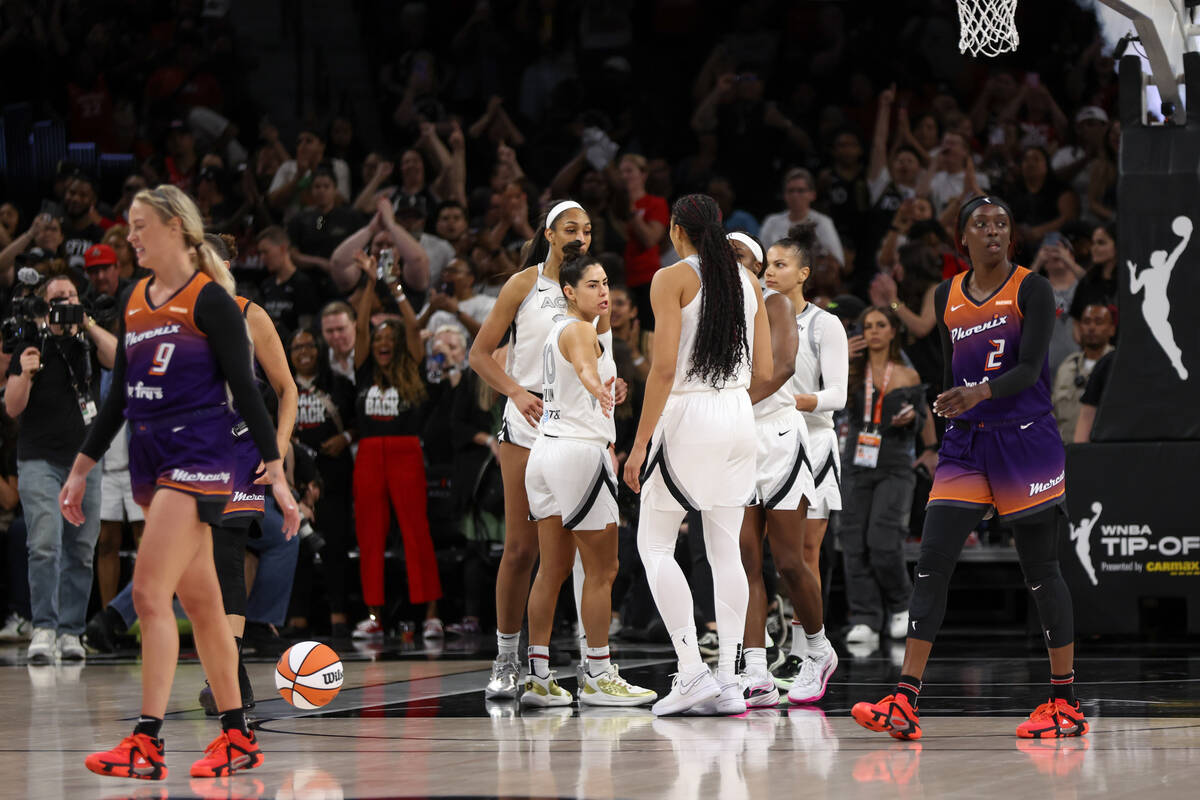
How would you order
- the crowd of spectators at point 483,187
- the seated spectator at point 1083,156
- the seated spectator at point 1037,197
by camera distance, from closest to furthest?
the crowd of spectators at point 483,187 < the seated spectator at point 1037,197 < the seated spectator at point 1083,156

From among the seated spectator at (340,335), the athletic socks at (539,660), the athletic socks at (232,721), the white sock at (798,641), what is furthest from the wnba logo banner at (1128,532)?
the athletic socks at (232,721)

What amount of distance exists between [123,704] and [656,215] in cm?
822

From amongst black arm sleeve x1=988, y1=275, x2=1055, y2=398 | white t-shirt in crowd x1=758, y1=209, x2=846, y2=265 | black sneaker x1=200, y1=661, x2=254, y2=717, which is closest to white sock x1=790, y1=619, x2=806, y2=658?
black arm sleeve x1=988, y1=275, x2=1055, y2=398

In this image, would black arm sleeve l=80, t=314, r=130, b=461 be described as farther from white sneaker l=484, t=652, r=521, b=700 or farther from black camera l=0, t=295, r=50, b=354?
black camera l=0, t=295, r=50, b=354

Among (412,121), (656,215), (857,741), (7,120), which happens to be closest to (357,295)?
(656,215)

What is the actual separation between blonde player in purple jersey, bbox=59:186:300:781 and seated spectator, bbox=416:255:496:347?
7111 mm

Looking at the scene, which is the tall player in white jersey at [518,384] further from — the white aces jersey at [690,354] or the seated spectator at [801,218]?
the seated spectator at [801,218]

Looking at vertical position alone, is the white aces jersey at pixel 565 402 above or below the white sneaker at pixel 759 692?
above

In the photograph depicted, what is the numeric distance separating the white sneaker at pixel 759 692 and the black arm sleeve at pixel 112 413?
322 centimetres

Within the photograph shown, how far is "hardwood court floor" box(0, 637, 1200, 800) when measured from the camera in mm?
5398

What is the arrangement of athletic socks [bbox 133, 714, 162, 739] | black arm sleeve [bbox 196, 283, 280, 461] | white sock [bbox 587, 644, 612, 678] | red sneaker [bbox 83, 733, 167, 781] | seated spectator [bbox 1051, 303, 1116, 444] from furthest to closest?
seated spectator [bbox 1051, 303, 1116, 444] → white sock [bbox 587, 644, 612, 678] → black arm sleeve [bbox 196, 283, 280, 461] → athletic socks [bbox 133, 714, 162, 739] → red sneaker [bbox 83, 733, 167, 781]

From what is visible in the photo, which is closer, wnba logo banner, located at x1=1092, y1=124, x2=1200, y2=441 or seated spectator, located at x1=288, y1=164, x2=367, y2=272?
wnba logo banner, located at x1=1092, y1=124, x2=1200, y2=441

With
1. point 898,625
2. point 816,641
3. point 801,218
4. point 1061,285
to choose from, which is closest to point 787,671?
point 816,641

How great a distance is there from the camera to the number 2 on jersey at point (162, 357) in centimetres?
582
